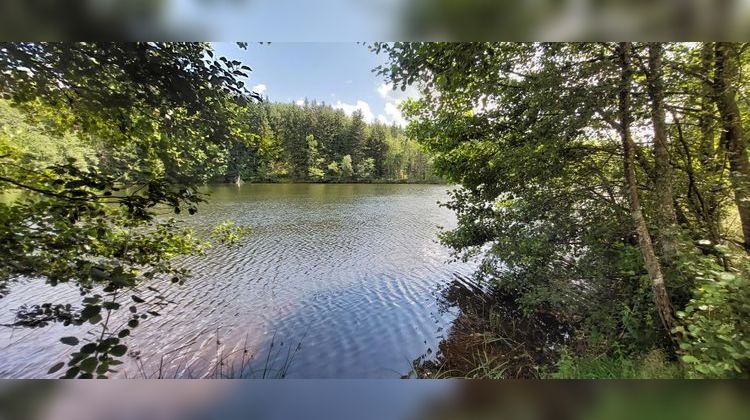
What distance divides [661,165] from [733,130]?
382 mm

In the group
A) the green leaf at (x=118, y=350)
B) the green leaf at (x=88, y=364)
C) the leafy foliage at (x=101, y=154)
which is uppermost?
the leafy foliage at (x=101, y=154)

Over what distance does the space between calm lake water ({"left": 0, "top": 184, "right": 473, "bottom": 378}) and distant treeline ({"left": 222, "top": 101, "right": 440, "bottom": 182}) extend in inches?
16.8

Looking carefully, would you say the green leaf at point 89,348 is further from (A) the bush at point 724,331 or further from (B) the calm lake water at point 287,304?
(A) the bush at point 724,331

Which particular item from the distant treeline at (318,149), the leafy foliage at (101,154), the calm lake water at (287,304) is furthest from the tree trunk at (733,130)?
the calm lake water at (287,304)

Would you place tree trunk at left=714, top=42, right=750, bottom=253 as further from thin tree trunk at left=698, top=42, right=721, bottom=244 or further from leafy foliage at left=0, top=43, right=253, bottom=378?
leafy foliage at left=0, top=43, right=253, bottom=378

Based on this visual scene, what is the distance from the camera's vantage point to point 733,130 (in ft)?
6.01

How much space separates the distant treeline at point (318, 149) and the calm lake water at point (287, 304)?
1.40ft

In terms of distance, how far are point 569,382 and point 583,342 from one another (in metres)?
2.79

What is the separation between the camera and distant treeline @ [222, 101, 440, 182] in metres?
2.13

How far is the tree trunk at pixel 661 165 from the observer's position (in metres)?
1.73

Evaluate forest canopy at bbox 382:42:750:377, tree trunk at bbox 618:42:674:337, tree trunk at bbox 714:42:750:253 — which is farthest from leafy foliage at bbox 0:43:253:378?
tree trunk at bbox 714:42:750:253

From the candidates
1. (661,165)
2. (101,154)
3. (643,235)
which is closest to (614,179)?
(661,165)
